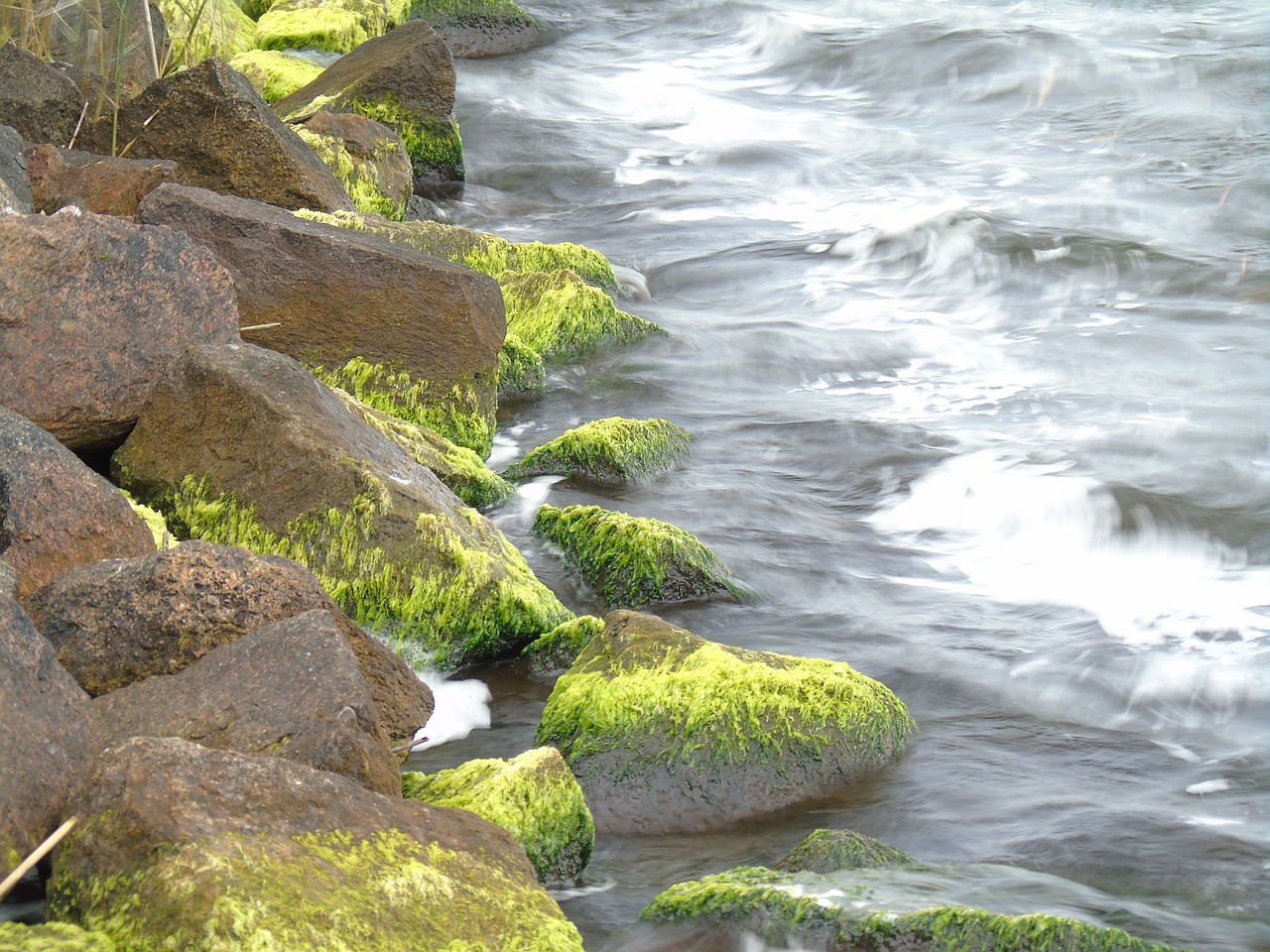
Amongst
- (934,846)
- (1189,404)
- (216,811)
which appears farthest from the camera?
(1189,404)

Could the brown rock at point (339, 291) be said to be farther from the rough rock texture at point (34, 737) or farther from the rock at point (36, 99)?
the rough rock texture at point (34, 737)

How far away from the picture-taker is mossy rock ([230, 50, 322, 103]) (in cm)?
1032

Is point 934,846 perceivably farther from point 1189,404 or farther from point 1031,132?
point 1031,132

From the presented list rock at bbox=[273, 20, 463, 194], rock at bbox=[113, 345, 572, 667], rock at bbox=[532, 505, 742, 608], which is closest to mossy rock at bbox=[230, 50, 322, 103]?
rock at bbox=[273, 20, 463, 194]

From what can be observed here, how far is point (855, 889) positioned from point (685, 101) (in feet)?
37.9

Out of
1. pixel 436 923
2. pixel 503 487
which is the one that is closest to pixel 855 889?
pixel 436 923

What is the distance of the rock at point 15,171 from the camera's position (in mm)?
5156

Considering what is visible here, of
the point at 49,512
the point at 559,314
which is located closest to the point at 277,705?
the point at 49,512

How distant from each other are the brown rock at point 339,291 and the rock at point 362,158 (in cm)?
233

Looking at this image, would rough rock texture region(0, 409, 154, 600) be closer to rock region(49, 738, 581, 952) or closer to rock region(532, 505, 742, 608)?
rock region(49, 738, 581, 952)

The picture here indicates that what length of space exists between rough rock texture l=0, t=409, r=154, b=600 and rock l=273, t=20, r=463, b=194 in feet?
18.6

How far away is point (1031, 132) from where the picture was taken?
12.5 m

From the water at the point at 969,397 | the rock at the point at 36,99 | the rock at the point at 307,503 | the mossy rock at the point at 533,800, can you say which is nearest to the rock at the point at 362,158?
the water at the point at 969,397

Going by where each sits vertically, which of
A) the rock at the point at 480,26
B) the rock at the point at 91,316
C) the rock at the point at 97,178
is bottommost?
the rock at the point at 91,316
